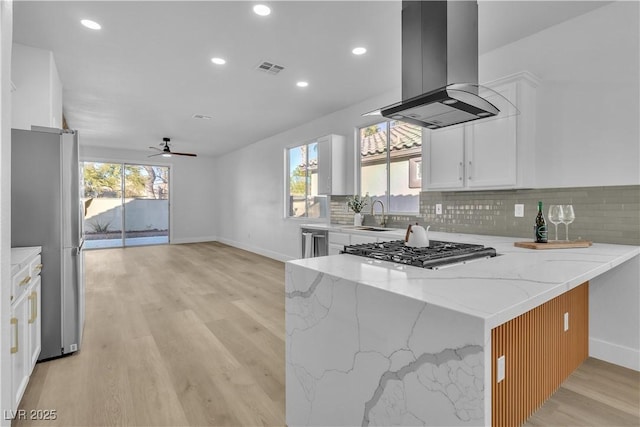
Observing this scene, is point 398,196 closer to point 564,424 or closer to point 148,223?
point 564,424

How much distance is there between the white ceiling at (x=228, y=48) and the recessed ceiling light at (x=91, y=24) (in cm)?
4

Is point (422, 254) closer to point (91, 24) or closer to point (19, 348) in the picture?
point (19, 348)

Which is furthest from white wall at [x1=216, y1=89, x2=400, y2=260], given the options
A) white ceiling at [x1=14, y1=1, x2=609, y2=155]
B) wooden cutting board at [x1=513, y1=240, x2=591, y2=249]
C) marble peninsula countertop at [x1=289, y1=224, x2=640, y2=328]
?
marble peninsula countertop at [x1=289, y1=224, x2=640, y2=328]

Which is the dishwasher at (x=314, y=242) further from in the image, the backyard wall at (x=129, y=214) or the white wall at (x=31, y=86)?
the backyard wall at (x=129, y=214)

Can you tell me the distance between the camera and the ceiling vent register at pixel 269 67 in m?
3.54

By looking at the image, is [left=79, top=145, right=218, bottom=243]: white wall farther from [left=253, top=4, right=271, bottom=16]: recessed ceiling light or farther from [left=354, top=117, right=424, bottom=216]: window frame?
[left=253, top=4, right=271, bottom=16]: recessed ceiling light

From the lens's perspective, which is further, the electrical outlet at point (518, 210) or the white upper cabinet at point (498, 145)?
the electrical outlet at point (518, 210)

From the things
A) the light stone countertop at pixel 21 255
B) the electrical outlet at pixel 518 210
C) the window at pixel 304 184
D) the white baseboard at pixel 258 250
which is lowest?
the white baseboard at pixel 258 250

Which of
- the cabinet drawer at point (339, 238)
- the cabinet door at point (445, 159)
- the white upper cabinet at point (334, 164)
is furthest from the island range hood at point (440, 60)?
the white upper cabinet at point (334, 164)

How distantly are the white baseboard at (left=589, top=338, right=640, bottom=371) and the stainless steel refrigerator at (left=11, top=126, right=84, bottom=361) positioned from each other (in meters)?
4.06

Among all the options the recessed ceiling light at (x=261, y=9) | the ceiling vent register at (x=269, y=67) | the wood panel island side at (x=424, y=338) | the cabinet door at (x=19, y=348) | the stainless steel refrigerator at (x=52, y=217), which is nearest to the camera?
the wood panel island side at (x=424, y=338)

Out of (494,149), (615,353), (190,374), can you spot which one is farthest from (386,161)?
(190,374)

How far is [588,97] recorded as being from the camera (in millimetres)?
2611

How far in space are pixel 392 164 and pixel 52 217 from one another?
3667 mm
